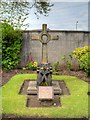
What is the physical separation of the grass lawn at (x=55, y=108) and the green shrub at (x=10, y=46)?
3036mm

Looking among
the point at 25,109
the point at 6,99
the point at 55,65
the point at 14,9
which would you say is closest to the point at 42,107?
the point at 25,109

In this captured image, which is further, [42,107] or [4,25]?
[4,25]

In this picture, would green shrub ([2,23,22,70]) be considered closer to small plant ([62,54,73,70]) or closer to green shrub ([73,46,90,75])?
small plant ([62,54,73,70])

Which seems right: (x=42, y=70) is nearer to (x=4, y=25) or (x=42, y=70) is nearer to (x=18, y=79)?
(x=18, y=79)

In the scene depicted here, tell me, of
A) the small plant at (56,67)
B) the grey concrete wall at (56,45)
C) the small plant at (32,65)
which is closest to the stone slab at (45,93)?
the small plant at (56,67)

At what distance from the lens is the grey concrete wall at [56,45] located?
512 inches

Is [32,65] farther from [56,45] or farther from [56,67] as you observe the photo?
[56,45]

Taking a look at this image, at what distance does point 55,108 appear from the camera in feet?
22.3

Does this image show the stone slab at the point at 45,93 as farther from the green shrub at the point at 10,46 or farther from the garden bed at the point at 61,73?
the green shrub at the point at 10,46

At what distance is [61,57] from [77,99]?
18.0 ft

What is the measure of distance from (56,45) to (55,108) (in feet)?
21.2

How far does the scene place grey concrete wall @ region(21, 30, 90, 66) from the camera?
13000mm

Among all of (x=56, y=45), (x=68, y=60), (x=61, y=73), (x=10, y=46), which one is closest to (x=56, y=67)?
(x=68, y=60)

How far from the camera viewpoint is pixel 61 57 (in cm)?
1296
